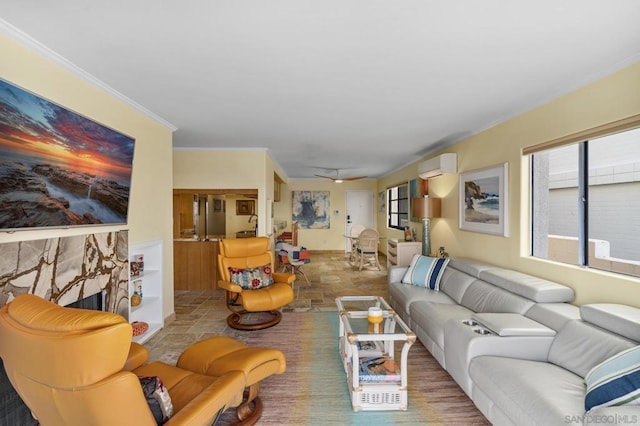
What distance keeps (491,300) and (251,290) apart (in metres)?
2.62

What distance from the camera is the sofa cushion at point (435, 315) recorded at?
257cm

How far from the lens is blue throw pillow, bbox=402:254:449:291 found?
366 cm

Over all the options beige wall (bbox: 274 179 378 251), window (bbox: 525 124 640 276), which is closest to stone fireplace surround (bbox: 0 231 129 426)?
window (bbox: 525 124 640 276)

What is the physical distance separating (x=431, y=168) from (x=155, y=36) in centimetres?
405

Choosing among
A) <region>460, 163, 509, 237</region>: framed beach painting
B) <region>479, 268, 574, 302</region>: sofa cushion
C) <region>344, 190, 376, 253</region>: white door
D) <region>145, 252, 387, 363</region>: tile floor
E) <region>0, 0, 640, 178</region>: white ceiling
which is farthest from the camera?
<region>344, 190, 376, 253</region>: white door

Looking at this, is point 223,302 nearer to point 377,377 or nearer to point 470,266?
point 377,377

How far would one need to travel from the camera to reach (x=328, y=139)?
4500mm

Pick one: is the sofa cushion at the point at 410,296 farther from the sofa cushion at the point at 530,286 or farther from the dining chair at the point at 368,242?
the dining chair at the point at 368,242

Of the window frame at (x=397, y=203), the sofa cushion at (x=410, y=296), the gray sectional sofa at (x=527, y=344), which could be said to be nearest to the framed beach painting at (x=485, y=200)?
the gray sectional sofa at (x=527, y=344)

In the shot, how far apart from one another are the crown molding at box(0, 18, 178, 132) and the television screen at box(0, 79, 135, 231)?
371mm

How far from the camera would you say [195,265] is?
504 centimetres

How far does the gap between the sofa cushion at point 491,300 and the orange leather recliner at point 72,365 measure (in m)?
2.59

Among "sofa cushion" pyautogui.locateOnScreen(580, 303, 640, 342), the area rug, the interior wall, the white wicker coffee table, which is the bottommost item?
the area rug

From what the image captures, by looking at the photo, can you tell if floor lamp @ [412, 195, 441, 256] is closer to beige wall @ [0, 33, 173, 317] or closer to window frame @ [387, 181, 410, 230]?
window frame @ [387, 181, 410, 230]
